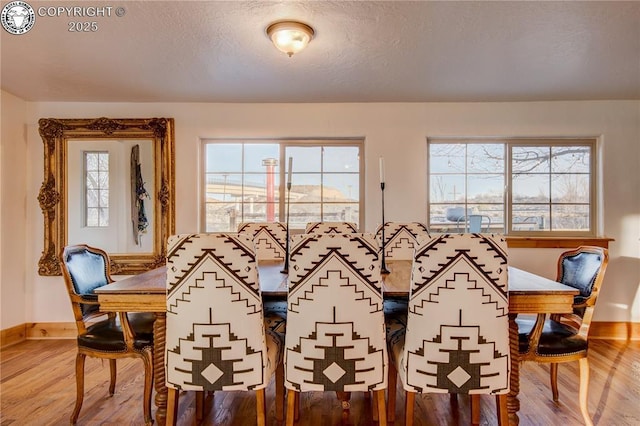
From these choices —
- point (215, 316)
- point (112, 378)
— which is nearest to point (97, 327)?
point (112, 378)

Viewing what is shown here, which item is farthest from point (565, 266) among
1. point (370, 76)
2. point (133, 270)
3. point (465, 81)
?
point (133, 270)

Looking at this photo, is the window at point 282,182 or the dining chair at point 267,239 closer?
the dining chair at point 267,239

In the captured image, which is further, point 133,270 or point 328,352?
point 133,270

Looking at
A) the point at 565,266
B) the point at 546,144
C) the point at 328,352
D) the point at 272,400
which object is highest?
the point at 546,144

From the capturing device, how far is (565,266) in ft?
6.96

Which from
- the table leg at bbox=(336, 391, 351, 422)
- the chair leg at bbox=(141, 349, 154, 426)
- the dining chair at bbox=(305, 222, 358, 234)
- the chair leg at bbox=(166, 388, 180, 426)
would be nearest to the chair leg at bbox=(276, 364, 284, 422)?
the table leg at bbox=(336, 391, 351, 422)

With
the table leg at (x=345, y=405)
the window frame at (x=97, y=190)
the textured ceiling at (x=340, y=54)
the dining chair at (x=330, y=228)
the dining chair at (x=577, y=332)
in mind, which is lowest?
the table leg at (x=345, y=405)

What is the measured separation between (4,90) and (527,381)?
186 inches

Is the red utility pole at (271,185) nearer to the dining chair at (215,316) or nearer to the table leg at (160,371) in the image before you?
the table leg at (160,371)

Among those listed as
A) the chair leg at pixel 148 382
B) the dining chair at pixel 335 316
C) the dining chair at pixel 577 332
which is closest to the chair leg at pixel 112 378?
the chair leg at pixel 148 382

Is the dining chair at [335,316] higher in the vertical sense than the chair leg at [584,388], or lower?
higher

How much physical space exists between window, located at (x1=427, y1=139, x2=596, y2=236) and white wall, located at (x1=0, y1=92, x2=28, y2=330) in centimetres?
388

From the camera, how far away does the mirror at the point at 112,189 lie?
3221 mm

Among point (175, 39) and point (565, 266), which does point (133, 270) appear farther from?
point (565, 266)
